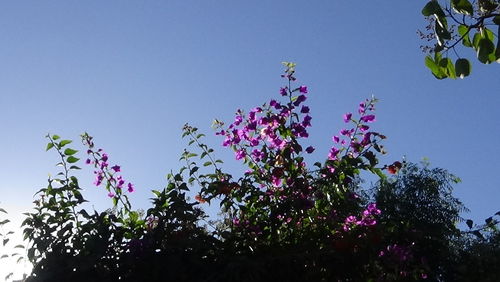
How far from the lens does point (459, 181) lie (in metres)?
16.4

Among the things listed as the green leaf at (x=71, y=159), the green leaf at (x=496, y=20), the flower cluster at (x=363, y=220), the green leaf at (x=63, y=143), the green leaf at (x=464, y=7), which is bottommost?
the green leaf at (x=496, y=20)

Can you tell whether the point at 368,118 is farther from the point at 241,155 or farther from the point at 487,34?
the point at 487,34

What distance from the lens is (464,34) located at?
61.9 inches

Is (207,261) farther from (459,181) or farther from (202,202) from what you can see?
(459,181)

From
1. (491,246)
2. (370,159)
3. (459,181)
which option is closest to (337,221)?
(370,159)

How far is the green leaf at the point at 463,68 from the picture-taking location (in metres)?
1.63

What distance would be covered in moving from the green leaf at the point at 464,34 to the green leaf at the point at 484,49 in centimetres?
6

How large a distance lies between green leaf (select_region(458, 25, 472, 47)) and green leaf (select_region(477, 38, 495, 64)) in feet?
0.19

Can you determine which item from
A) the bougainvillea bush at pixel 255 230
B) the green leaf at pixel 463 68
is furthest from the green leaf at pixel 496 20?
the bougainvillea bush at pixel 255 230

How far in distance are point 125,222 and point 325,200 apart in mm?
1719

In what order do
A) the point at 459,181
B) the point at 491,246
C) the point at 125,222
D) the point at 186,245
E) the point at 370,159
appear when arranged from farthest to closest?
the point at 459,181, the point at 491,246, the point at 370,159, the point at 125,222, the point at 186,245

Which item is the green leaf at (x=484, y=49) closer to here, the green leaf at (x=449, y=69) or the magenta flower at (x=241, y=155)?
the green leaf at (x=449, y=69)

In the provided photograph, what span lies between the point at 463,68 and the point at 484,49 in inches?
4.7

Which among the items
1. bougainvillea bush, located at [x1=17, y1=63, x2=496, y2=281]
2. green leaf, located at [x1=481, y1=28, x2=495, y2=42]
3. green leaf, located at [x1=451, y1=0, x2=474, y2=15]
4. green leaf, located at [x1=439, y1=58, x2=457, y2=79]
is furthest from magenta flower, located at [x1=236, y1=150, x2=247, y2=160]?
green leaf, located at [x1=451, y1=0, x2=474, y2=15]
